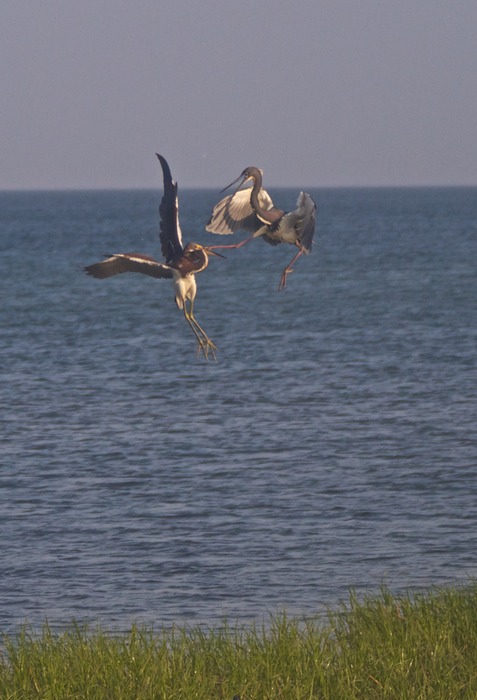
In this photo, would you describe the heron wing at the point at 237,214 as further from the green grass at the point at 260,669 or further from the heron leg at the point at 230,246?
the green grass at the point at 260,669

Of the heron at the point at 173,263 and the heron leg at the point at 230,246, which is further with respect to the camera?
the heron leg at the point at 230,246

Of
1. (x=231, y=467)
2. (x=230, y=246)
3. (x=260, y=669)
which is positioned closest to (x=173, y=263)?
(x=230, y=246)

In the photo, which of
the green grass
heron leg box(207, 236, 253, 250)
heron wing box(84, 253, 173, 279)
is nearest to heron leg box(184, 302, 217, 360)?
heron wing box(84, 253, 173, 279)

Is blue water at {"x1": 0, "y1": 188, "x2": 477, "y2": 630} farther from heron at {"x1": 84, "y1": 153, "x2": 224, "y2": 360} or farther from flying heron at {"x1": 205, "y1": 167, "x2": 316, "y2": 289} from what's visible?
heron at {"x1": 84, "y1": 153, "x2": 224, "y2": 360}

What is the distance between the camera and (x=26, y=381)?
74.9 metres

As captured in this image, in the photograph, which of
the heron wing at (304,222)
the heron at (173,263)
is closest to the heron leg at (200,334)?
the heron at (173,263)

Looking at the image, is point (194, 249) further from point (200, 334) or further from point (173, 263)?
point (200, 334)

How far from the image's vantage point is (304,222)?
5797mm

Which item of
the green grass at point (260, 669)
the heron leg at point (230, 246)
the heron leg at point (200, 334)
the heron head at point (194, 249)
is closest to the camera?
the heron leg at point (200, 334)

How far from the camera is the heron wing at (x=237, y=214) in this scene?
→ 230 inches

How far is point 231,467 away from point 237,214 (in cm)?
4392

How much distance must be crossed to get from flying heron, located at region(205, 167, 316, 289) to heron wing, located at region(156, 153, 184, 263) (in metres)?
0.19

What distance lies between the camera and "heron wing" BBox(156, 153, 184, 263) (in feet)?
18.1

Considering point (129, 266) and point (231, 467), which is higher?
point (129, 266)
